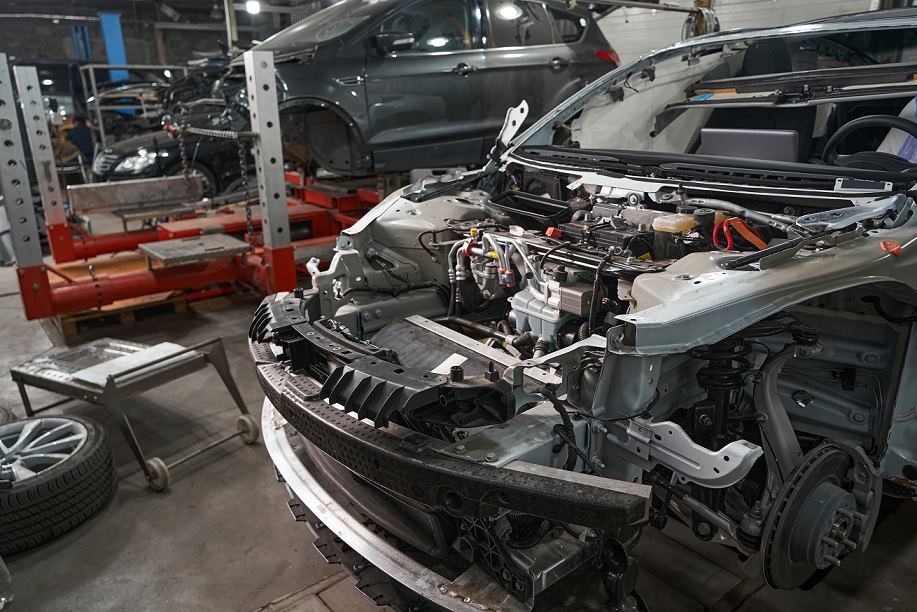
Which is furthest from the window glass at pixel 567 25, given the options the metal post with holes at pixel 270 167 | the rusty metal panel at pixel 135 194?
the rusty metal panel at pixel 135 194

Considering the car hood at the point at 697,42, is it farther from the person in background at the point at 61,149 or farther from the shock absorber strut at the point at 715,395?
the person in background at the point at 61,149

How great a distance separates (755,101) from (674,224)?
4.07 feet

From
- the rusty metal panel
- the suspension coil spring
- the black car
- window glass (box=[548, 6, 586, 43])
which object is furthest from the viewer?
window glass (box=[548, 6, 586, 43])

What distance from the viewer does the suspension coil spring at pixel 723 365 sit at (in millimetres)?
1652

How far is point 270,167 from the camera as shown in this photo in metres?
4.11

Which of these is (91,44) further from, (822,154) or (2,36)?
(822,154)

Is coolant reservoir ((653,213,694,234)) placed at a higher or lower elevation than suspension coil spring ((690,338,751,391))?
higher

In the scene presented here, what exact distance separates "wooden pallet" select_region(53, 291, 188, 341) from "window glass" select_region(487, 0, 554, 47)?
3.28 metres

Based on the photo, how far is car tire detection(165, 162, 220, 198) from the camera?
6730mm

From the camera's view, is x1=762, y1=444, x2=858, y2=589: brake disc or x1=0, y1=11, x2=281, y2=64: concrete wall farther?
x1=0, y1=11, x2=281, y2=64: concrete wall

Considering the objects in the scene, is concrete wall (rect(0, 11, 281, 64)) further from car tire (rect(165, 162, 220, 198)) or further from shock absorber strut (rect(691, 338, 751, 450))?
shock absorber strut (rect(691, 338, 751, 450))

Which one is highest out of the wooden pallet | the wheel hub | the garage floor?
the wheel hub

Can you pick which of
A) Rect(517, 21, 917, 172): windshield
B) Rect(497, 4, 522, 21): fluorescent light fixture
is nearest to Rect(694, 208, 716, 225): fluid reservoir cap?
Rect(517, 21, 917, 172): windshield

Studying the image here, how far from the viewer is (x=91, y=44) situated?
14.5 meters
